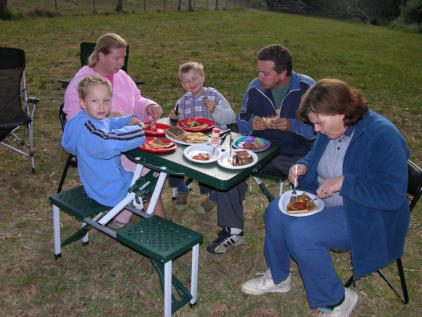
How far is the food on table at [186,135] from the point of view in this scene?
310 centimetres

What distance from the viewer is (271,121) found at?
332 centimetres

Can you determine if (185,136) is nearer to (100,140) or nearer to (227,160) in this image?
(227,160)

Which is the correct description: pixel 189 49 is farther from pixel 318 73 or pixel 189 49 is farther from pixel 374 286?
pixel 374 286

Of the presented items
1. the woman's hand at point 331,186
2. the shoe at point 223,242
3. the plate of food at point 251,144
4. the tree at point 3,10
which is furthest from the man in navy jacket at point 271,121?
the tree at point 3,10

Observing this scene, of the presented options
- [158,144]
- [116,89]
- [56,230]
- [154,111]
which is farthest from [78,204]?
[116,89]

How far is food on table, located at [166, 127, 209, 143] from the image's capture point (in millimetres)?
3096

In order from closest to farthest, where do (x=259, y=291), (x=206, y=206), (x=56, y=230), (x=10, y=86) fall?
(x=259, y=291) → (x=56, y=230) → (x=206, y=206) → (x=10, y=86)

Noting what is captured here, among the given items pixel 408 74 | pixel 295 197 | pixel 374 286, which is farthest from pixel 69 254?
pixel 408 74

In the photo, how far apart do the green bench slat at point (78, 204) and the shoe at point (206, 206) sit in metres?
1.41

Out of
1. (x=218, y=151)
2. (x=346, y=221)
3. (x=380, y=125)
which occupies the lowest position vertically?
(x=346, y=221)

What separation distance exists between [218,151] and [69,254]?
5.68ft

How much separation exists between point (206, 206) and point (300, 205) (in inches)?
66.9

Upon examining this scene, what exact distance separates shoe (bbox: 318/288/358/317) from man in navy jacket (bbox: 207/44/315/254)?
108cm

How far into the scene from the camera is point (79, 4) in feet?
77.8
